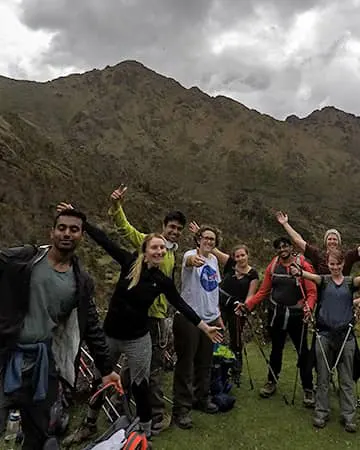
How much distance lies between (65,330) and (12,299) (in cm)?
45

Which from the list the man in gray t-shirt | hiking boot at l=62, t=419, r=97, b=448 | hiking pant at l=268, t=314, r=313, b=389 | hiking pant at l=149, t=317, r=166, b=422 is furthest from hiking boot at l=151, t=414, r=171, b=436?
the man in gray t-shirt

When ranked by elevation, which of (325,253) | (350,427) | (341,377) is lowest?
(350,427)

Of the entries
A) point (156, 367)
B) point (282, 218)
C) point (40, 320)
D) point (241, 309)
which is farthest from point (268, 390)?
point (40, 320)

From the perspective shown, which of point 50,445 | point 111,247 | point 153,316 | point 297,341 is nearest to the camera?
point 50,445

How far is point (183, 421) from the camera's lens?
4.92 metres

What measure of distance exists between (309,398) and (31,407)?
3669 mm

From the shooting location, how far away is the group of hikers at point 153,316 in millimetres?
3092

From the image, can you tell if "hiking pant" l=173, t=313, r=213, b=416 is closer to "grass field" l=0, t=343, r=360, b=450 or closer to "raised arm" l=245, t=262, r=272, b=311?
"grass field" l=0, t=343, r=360, b=450

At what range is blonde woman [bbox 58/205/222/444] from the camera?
4.15 meters

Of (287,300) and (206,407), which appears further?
(287,300)

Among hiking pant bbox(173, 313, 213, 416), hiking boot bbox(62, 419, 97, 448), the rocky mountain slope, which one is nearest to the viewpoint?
hiking boot bbox(62, 419, 97, 448)

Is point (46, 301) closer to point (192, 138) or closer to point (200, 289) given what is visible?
point (200, 289)

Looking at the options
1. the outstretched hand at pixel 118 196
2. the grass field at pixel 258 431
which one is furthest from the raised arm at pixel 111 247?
the grass field at pixel 258 431

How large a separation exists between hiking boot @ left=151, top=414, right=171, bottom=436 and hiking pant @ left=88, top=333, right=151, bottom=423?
45 cm
